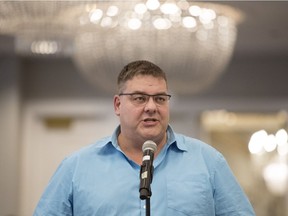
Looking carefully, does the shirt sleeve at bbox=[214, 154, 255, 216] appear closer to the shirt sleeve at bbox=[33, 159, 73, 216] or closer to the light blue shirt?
the light blue shirt

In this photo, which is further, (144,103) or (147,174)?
(144,103)

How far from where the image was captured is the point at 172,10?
4191 millimetres

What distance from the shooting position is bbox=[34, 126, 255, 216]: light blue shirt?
2316 millimetres

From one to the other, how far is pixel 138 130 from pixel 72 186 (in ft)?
0.95

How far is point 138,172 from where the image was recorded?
7.81 ft

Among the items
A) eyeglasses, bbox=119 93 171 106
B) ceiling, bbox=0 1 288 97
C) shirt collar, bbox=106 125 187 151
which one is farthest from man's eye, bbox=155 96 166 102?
ceiling, bbox=0 1 288 97

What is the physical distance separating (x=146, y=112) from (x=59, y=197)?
0.41m

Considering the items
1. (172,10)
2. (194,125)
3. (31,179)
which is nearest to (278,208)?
(194,125)

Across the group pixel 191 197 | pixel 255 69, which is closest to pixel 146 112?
pixel 191 197

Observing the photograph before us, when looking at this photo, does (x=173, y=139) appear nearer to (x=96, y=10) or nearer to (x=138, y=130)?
(x=138, y=130)

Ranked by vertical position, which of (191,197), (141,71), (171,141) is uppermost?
(141,71)

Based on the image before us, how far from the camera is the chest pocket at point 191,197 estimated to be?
2.31 metres

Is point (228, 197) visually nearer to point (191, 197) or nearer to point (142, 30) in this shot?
point (191, 197)

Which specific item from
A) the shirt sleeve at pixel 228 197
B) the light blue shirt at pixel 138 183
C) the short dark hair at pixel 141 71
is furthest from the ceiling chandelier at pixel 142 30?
the shirt sleeve at pixel 228 197
